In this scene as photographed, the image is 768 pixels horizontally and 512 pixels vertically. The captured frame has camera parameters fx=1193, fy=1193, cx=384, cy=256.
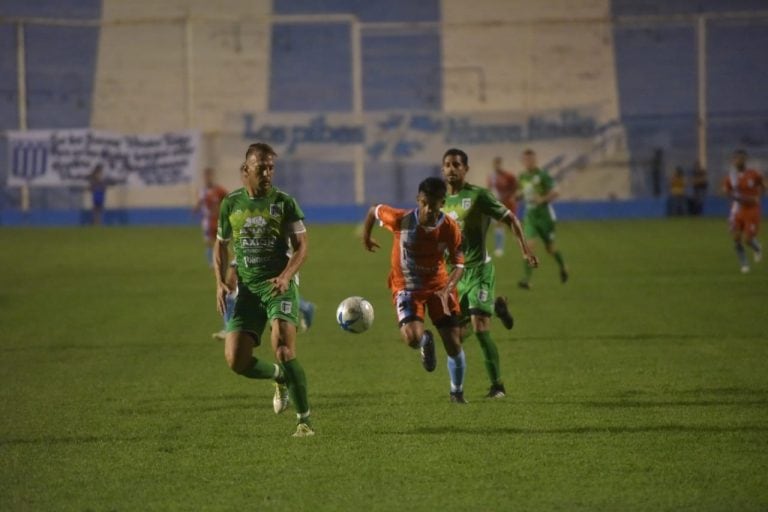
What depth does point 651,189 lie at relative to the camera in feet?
135

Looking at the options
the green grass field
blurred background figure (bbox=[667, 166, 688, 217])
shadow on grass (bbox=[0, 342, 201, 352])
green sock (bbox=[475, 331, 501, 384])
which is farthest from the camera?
blurred background figure (bbox=[667, 166, 688, 217])

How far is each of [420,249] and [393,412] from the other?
53.2 inches

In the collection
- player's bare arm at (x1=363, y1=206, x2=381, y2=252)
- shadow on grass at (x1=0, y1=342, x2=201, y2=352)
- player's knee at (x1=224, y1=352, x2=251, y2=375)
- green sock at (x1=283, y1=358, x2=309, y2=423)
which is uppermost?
player's bare arm at (x1=363, y1=206, x2=381, y2=252)

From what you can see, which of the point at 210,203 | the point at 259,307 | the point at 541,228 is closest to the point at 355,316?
the point at 259,307

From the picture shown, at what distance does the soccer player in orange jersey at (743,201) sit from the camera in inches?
881

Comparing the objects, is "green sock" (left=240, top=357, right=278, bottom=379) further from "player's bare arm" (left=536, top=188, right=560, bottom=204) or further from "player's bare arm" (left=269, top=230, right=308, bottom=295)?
"player's bare arm" (left=536, top=188, right=560, bottom=204)

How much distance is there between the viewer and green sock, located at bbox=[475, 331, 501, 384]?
10.3m

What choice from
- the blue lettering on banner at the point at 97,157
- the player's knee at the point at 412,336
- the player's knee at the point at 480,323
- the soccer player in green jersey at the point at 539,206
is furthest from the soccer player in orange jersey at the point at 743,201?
the blue lettering on banner at the point at 97,157

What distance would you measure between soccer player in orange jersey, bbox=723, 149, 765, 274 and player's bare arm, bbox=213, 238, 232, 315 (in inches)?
603

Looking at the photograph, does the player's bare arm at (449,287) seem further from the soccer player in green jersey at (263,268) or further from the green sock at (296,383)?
the green sock at (296,383)

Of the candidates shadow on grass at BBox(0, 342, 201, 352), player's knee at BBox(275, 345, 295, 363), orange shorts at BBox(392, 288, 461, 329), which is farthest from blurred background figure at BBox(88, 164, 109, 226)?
player's knee at BBox(275, 345, 295, 363)

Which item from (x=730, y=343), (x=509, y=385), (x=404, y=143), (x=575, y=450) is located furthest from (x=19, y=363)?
(x=404, y=143)

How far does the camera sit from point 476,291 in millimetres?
10406

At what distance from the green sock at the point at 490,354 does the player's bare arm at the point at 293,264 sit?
2.17 meters
